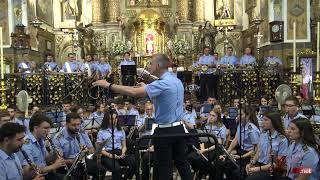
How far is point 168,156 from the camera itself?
5.69m

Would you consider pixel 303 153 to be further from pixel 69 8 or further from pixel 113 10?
pixel 69 8

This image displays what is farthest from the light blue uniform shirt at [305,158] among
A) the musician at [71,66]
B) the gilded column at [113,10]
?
the gilded column at [113,10]

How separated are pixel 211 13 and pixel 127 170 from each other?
59.4 feet

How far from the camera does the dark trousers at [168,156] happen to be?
568cm

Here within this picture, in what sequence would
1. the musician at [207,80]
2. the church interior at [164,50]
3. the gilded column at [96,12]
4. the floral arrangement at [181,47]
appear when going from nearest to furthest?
the church interior at [164,50]
the musician at [207,80]
the floral arrangement at [181,47]
the gilded column at [96,12]

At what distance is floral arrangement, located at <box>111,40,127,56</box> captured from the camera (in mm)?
23750

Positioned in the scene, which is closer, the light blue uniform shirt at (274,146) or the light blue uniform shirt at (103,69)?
the light blue uniform shirt at (274,146)

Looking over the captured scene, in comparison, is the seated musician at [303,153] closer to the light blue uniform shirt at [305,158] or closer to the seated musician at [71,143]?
the light blue uniform shirt at [305,158]

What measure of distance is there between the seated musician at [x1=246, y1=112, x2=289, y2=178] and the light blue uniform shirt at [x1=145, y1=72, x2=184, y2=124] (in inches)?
57.4

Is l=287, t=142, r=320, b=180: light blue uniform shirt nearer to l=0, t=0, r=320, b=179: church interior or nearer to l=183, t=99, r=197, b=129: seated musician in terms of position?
l=0, t=0, r=320, b=179: church interior

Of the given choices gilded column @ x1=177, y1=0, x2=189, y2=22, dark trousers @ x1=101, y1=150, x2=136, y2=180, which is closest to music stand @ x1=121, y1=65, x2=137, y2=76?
dark trousers @ x1=101, y1=150, x2=136, y2=180

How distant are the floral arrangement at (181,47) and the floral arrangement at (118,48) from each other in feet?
8.19

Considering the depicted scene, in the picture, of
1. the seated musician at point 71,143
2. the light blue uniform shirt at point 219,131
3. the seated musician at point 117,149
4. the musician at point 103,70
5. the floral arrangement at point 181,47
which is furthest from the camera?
the floral arrangement at point 181,47

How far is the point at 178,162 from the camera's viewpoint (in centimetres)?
606
